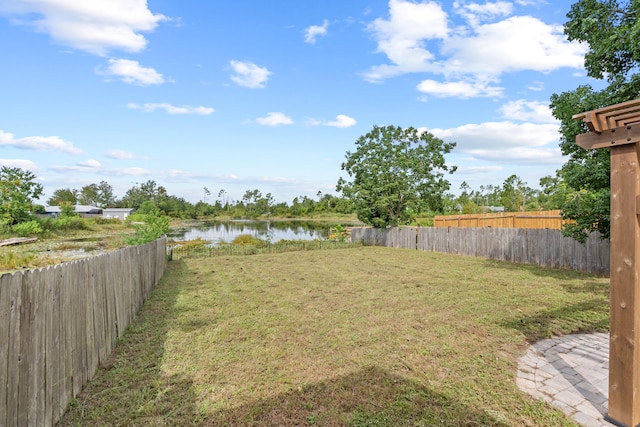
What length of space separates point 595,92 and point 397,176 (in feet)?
39.5

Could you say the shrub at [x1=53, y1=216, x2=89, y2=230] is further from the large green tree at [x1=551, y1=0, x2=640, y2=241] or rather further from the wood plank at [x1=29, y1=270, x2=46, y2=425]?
the large green tree at [x1=551, y1=0, x2=640, y2=241]

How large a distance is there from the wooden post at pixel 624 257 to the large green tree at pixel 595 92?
21.1 ft

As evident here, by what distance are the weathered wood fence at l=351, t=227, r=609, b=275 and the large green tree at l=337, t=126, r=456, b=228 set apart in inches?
72.4

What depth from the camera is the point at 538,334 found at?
447 centimetres

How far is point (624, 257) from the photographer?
2439 mm

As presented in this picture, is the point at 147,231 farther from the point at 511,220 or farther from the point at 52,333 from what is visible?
the point at 511,220

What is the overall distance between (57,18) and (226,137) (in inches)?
509

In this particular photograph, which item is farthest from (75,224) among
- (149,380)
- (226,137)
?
(149,380)

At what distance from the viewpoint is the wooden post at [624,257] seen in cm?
238

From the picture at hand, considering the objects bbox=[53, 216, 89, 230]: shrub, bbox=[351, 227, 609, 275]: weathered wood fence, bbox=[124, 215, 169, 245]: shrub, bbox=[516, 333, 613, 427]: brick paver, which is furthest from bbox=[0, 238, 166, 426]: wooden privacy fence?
bbox=[53, 216, 89, 230]: shrub

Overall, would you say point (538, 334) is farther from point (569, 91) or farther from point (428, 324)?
point (569, 91)

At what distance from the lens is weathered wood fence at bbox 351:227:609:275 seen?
9484mm

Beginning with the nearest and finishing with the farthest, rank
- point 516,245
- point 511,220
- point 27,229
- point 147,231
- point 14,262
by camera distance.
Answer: point 147,231, point 516,245, point 14,262, point 511,220, point 27,229

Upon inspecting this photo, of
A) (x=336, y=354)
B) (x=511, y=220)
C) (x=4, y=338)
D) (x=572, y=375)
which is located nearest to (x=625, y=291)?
(x=572, y=375)
